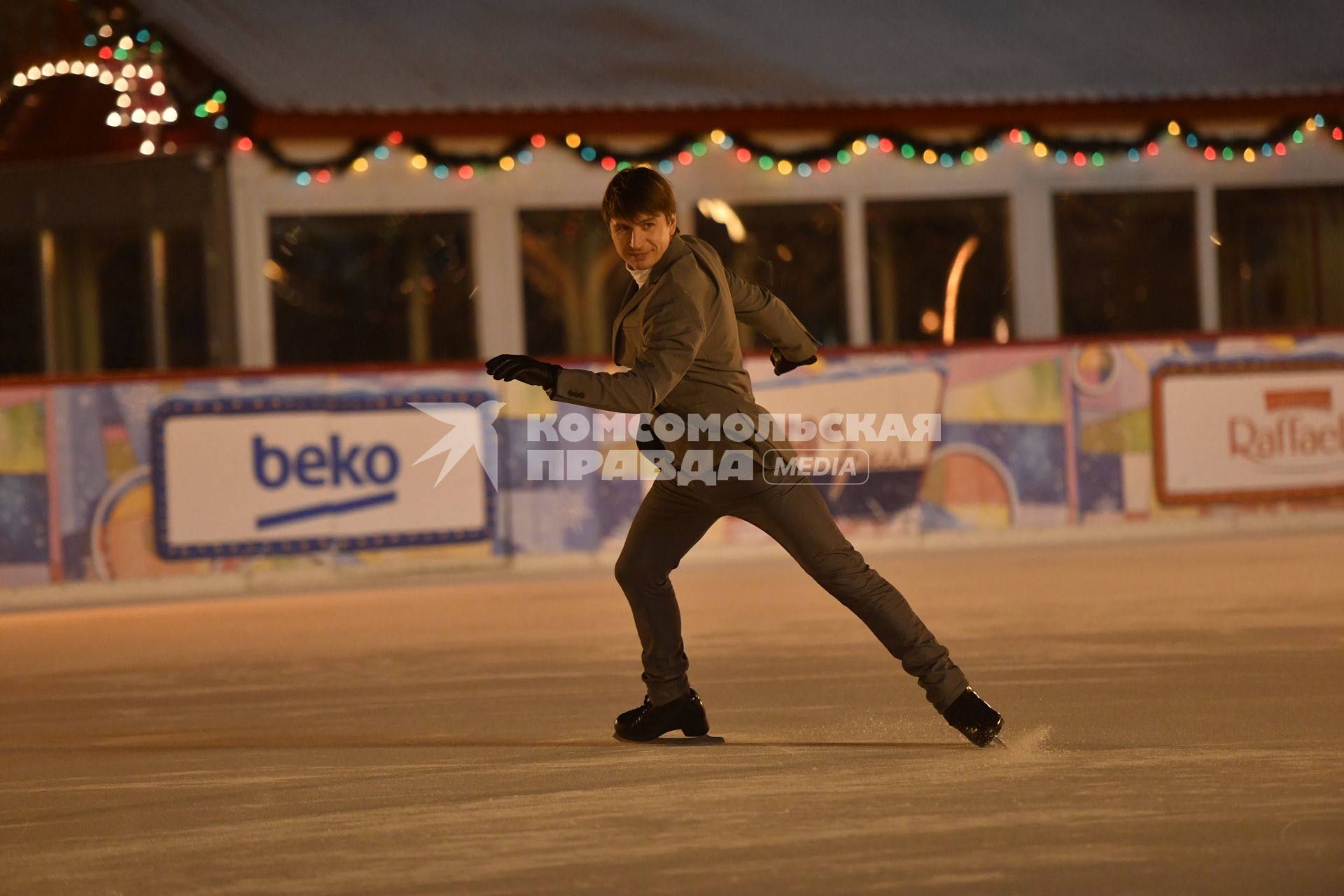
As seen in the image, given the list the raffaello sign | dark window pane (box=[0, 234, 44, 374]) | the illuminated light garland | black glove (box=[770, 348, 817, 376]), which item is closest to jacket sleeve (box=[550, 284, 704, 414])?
black glove (box=[770, 348, 817, 376])

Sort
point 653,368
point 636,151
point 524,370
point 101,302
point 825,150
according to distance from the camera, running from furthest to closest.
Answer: point 101,302, point 825,150, point 636,151, point 653,368, point 524,370

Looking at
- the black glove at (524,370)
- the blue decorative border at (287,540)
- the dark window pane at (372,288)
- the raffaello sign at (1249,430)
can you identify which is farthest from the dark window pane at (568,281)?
the black glove at (524,370)

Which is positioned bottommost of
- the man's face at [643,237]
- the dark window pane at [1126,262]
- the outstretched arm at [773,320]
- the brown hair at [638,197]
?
the outstretched arm at [773,320]

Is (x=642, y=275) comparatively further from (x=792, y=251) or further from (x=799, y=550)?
(x=792, y=251)

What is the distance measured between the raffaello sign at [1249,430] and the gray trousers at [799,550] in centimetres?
716

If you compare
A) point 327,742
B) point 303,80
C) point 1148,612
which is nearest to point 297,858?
point 327,742

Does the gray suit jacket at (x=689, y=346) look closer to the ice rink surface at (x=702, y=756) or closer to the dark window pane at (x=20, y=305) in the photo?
the ice rink surface at (x=702, y=756)

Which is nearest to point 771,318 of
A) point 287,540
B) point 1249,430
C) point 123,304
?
point 287,540

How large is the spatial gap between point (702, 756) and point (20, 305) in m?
11.3

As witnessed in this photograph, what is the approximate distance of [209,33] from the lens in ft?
41.8

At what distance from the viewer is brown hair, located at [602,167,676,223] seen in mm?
4332

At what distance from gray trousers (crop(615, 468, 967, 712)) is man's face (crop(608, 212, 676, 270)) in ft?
1.90

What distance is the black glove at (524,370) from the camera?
12.9 ft

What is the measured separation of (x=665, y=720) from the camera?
4.68 metres
